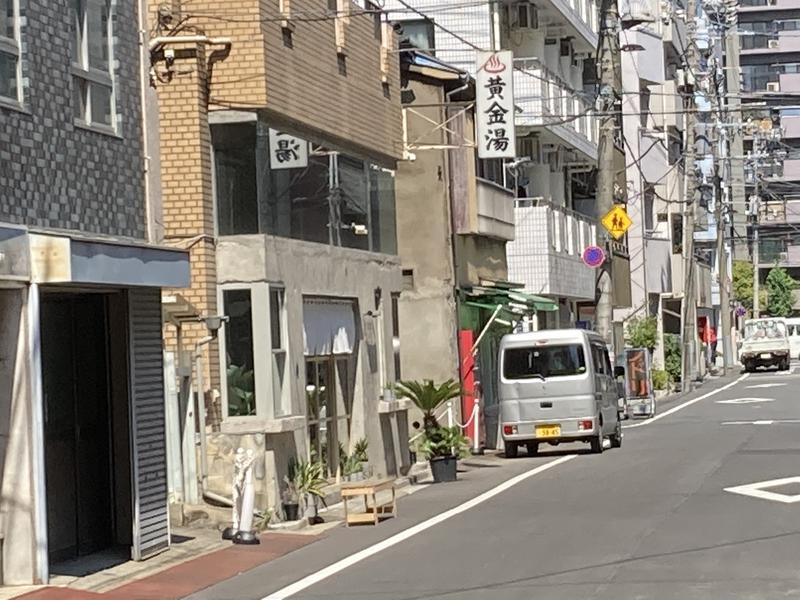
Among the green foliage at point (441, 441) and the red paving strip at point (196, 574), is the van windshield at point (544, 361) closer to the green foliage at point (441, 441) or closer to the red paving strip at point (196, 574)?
the green foliage at point (441, 441)

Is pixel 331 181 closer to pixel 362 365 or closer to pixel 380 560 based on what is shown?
pixel 362 365

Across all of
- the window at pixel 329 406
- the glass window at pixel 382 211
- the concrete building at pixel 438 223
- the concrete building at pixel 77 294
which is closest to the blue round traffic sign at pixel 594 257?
the concrete building at pixel 438 223

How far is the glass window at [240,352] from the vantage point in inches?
811

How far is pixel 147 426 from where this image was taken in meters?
16.6

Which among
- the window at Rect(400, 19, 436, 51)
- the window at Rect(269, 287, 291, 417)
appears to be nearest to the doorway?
the window at Rect(269, 287, 291, 417)

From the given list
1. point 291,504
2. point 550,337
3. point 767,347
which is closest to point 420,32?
point 550,337

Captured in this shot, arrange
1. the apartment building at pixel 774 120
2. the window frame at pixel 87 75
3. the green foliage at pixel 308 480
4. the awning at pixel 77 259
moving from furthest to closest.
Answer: the apartment building at pixel 774 120 < the green foliage at pixel 308 480 < the window frame at pixel 87 75 < the awning at pixel 77 259

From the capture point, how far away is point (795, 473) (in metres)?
22.6

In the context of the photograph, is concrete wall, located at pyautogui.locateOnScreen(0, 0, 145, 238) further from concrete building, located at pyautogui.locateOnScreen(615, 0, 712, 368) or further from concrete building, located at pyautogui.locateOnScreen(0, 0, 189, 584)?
concrete building, located at pyautogui.locateOnScreen(615, 0, 712, 368)

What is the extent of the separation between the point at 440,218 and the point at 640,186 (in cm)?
3236

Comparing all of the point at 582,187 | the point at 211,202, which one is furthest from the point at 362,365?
the point at 582,187

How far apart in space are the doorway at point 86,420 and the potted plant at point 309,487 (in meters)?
3.83

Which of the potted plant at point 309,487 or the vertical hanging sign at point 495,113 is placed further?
the vertical hanging sign at point 495,113

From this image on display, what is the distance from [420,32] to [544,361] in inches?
435
